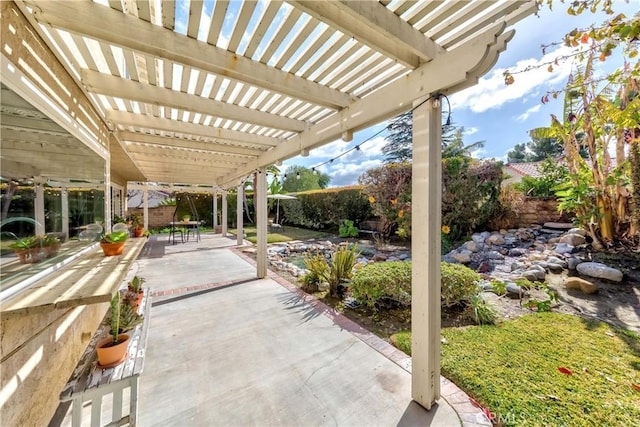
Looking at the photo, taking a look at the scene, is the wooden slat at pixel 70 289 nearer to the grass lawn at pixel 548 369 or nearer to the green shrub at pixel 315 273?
the grass lawn at pixel 548 369

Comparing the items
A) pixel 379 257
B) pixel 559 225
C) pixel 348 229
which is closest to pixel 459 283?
pixel 379 257

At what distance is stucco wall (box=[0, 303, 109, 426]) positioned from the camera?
1354mm

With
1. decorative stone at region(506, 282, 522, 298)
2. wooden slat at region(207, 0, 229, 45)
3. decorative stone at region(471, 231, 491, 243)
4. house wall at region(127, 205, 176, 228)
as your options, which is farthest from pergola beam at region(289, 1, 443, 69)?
house wall at region(127, 205, 176, 228)

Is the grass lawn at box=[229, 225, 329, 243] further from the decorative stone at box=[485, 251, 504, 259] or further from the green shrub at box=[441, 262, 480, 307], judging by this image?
the green shrub at box=[441, 262, 480, 307]

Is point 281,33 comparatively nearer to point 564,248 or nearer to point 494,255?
point 494,255

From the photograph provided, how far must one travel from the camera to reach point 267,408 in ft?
6.93

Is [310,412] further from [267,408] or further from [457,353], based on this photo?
[457,353]

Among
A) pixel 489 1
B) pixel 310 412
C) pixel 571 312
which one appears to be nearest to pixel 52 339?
pixel 310 412

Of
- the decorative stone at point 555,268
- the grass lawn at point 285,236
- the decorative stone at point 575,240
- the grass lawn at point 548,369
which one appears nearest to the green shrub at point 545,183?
the decorative stone at point 575,240

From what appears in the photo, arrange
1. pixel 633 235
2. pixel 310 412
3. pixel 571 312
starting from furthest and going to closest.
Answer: pixel 633 235 < pixel 571 312 < pixel 310 412

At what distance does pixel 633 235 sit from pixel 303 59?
8.04 m

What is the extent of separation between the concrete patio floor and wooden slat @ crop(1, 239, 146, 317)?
1.18 meters

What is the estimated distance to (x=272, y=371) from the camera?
2578 mm

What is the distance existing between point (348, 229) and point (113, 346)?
10.4 metres
